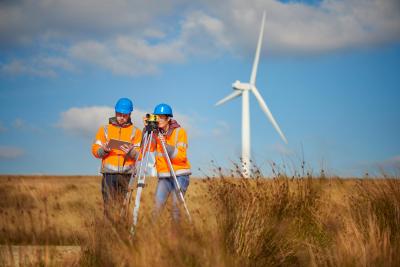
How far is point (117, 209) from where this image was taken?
6344 millimetres

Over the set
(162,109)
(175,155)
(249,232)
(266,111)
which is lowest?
(249,232)

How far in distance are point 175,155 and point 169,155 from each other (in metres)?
0.10

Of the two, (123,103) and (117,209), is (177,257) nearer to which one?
(117,209)

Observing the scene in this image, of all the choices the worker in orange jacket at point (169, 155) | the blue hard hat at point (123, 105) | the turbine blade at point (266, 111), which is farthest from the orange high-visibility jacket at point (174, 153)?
the turbine blade at point (266, 111)

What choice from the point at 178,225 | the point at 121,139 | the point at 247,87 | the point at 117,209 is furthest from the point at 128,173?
the point at 247,87

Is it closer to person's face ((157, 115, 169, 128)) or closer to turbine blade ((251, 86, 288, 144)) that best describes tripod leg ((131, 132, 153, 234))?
person's face ((157, 115, 169, 128))

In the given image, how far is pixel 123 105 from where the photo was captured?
27.2 feet

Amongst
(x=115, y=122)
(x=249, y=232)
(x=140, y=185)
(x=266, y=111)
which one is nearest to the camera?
(x=249, y=232)

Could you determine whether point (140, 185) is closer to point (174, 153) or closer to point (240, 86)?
point (174, 153)

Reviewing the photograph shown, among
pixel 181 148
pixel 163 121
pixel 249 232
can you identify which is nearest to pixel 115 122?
pixel 163 121

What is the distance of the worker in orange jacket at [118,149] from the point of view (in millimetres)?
8180

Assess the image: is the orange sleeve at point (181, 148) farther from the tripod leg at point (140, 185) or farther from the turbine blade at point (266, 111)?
the turbine blade at point (266, 111)

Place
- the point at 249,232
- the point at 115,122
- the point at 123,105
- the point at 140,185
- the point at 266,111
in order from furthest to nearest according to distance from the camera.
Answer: the point at 266,111 → the point at 115,122 → the point at 123,105 → the point at 140,185 → the point at 249,232

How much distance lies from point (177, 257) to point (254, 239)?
1149 millimetres
